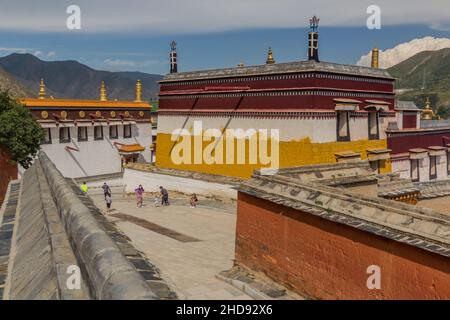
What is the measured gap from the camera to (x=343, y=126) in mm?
26438

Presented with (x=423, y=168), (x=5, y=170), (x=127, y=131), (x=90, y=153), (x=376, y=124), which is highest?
(x=376, y=124)

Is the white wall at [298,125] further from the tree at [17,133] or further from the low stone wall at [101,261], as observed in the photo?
the low stone wall at [101,261]

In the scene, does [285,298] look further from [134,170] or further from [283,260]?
[134,170]

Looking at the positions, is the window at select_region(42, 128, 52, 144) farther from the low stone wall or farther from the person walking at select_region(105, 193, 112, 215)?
the low stone wall

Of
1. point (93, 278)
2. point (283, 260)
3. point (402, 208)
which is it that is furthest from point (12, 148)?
point (93, 278)

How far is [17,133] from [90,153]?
1257cm

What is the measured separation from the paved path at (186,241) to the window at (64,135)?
9.45 m

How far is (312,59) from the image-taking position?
971 inches

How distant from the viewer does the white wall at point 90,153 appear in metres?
36.3

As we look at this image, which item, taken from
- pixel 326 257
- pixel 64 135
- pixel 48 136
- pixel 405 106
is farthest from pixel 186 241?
pixel 405 106

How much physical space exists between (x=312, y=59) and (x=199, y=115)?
32.4 feet

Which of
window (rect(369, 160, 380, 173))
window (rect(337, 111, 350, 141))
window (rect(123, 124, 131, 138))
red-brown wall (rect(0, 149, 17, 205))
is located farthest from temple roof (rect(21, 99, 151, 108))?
window (rect(369, 160, 380, 173))

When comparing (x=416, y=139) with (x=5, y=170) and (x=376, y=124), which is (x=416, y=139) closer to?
(x=376, y=124)

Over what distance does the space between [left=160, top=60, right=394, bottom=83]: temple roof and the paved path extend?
28.3 ft
